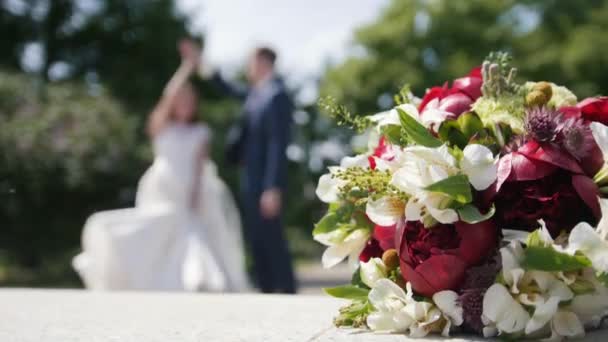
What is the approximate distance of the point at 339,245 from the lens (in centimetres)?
221

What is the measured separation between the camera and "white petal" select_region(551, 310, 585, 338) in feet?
5.92

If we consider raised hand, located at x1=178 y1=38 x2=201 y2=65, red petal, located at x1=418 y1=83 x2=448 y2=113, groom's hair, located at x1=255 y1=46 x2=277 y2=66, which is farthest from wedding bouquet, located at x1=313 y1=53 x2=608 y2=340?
raised hand, located at x1=178 y1=38 x2=201 y2=65

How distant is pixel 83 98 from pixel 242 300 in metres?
16.3

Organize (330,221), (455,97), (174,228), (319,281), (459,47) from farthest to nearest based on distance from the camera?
(459,47) < (319,281) < (174,228) < (330,221) < (455,97)

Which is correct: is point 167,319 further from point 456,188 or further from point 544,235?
point 544,235

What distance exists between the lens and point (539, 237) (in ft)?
5.76

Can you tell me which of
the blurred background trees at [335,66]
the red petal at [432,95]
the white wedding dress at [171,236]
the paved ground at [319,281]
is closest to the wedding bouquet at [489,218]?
the red petal at [432,95]

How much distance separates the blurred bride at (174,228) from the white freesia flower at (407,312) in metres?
6.77

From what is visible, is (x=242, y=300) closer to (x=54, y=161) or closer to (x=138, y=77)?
(x=54, y=161)

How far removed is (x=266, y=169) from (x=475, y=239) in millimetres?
6169

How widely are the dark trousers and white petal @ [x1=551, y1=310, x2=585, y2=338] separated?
19.9ft

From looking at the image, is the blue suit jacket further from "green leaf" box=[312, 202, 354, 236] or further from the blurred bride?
"green leaf" box=[312, 202, 354, 236]

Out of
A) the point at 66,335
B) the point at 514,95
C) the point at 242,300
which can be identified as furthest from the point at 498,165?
the point at 242,300

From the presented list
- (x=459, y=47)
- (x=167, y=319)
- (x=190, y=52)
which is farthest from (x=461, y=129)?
(x=459, y=47)
